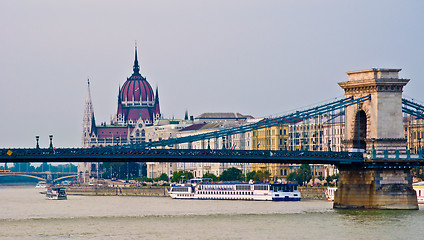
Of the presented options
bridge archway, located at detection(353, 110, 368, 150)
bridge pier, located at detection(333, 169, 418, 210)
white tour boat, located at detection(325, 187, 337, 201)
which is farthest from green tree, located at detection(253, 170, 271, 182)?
bridge pier, located at detection(333, 169, 418, 210)

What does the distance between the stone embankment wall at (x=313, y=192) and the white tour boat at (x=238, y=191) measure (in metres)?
4.67

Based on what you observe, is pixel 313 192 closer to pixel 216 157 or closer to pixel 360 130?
pixel 360 130

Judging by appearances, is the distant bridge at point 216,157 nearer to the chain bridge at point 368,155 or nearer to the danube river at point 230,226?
the chain bridge at point 368,155

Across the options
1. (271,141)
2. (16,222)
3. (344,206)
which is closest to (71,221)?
(16,222)

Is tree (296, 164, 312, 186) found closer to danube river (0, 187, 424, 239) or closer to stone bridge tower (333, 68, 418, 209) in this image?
stone bridge tower (333, 68, 418, 209)

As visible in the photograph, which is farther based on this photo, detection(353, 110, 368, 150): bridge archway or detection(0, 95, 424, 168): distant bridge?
detection(353, 110, 368, 150): bridge archway

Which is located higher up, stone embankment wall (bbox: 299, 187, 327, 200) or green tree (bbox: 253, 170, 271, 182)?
green tree (bbox: 253, 170, 271, 182)

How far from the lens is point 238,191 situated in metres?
158

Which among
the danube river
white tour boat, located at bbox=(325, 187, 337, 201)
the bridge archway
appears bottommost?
the danube river

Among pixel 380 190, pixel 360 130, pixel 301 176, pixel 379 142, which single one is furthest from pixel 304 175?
pixel 380 190

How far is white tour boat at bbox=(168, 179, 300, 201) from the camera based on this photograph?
490 feet

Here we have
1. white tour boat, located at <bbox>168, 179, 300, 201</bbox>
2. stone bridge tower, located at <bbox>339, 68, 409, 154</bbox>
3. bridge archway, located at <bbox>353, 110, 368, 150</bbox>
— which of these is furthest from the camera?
white tour boat, located at <bbox>168, 179, 300, 201</bbox>

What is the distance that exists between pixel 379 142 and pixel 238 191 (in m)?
56.9

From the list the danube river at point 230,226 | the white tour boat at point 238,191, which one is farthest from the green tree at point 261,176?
the danube river at point 230,226
